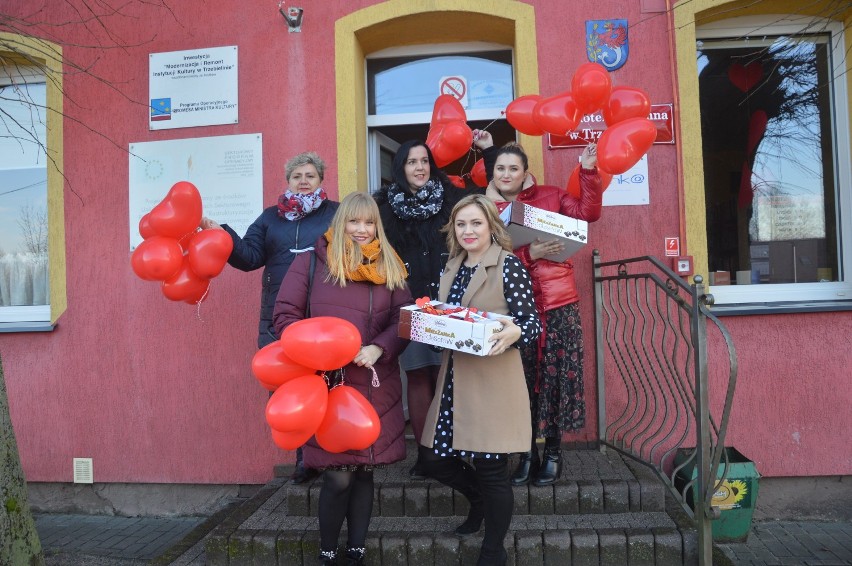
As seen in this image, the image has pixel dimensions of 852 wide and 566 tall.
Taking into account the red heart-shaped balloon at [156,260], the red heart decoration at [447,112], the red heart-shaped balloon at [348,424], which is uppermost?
the red heart decoration at [447,112]

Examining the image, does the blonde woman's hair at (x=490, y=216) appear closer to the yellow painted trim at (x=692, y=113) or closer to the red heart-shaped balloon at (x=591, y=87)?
the red heart-shaped balloon at (x=591, y=87)

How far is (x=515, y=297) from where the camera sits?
2.53 metres

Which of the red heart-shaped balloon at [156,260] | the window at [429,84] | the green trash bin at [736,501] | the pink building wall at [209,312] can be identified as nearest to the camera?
the red heart-shaped balloon at [156,260]

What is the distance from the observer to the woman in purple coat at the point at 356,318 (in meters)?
2.53

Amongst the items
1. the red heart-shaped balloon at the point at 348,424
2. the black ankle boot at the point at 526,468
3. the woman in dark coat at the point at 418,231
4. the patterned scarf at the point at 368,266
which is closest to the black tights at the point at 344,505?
the red heart-shaped balloon at the point at 348,424

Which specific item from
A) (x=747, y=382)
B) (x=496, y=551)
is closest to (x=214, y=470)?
(x=496, y=551)

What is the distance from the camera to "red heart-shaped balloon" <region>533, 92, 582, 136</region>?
3.23 m

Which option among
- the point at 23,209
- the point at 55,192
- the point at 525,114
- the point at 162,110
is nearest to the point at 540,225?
the point at 525,114

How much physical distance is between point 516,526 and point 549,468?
383 millimetres

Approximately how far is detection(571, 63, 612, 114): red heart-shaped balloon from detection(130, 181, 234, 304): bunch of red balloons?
1988mm

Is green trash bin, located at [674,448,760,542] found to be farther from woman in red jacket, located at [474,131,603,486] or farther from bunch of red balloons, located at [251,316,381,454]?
bunch of red balloons, located at [251,316,381,454]

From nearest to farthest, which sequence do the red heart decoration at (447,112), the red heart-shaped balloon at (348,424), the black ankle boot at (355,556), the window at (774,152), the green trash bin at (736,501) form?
the red heart-shaped balloon at (348,424)
the black ankle boot at (355,556)
the green trash bin at (736,501)
the red heart decoration at (447,112)
the window at (774,152)

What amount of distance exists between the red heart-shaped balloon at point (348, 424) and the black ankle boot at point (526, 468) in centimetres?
119

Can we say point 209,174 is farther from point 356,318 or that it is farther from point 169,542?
point 169,542
